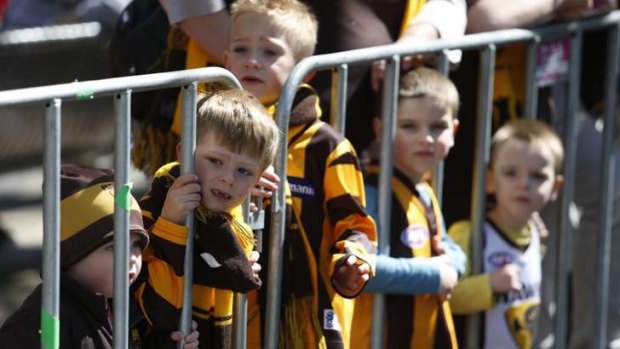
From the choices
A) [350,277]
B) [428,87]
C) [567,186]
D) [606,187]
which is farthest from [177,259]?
[606,187]

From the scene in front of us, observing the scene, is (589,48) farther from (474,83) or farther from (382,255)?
(382,255)

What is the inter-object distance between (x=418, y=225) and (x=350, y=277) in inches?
21.9

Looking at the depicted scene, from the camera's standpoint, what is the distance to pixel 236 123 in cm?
396

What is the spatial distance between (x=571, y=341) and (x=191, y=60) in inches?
89.1

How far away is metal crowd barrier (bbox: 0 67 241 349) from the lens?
11.5 feet

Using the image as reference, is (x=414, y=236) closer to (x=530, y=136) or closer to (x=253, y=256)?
(x=530, y=136)

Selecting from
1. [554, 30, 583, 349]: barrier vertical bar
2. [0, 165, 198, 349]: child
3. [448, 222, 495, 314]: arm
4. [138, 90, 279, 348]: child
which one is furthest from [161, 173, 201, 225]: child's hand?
[554, 30, 583, 349]: barrier vertical bar

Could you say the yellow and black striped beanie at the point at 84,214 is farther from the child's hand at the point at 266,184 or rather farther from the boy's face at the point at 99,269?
the child's hand at the point at 266,184

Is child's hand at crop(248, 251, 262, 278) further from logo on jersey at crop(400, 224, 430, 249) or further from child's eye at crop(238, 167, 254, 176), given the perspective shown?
logo on jersey at crop(400, 224, 430, 249)

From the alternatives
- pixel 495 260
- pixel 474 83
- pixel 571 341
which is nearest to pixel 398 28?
pixel 474 83

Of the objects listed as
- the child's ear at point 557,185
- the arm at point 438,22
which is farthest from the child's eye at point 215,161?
the child's ear at point 557,185

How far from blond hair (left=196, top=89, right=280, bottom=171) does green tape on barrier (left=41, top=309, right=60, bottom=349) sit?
68cm

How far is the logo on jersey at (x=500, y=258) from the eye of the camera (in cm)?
535

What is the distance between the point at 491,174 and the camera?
542 cm
